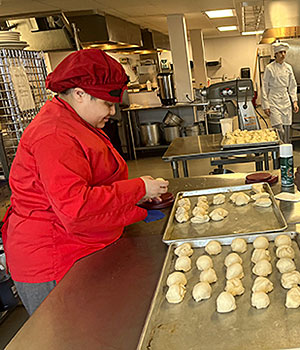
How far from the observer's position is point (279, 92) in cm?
555

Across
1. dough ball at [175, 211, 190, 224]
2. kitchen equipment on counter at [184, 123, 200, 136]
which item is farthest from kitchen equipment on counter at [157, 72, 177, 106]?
dough ball at [175, 211, 190, 224]

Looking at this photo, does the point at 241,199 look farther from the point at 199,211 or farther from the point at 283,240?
the point at 283,240

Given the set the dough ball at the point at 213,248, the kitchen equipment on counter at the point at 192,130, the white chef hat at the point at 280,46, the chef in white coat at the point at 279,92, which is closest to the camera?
the dough ball at the point at 213,248

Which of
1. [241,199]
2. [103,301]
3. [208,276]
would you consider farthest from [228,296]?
[241,199]

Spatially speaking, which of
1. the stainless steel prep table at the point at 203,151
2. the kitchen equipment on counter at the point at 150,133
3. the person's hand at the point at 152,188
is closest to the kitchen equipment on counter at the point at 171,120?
the kitchen equipment on counter at the point at 150,133

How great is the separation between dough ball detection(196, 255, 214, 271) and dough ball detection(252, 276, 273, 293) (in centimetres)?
16

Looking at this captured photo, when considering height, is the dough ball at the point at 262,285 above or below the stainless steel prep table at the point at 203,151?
above

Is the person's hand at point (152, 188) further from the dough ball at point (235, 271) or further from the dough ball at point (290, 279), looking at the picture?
the dough ball at point (290, 279)

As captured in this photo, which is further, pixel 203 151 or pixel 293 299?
pixel 203 151

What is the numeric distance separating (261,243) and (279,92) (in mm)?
4869

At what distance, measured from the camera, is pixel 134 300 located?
1.01 metres

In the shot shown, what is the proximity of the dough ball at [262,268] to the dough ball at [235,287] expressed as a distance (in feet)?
0.22

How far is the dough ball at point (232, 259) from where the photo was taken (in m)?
1.11

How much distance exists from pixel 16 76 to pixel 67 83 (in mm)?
1243
